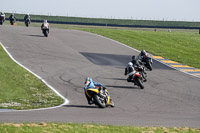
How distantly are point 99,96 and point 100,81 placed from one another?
299 inches

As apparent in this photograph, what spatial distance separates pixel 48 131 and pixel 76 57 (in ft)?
78.2

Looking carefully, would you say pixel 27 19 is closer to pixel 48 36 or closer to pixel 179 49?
pixel 48 36

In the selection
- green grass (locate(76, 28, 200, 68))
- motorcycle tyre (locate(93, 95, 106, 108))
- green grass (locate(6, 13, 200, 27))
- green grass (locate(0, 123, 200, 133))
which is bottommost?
green grass (locate(6, 13, 200, 27))

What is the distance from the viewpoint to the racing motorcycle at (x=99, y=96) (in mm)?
18241

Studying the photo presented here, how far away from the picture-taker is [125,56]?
37312mm

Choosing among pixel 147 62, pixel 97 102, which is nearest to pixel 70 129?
pixel 97 102

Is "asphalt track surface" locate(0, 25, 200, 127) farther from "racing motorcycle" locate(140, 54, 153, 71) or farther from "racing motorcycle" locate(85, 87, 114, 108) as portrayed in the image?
"racing motorcycle" locate(140, 54, 153, 71)

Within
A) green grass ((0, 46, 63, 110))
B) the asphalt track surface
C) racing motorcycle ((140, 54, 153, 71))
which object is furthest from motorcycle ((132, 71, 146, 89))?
racing motorcycle ((140, 54, 153, 71))

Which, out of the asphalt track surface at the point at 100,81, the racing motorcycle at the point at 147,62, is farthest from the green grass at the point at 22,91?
the racing motorcycle at the point at 147,62

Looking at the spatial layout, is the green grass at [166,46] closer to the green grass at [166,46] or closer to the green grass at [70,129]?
the green grass at [166,46]

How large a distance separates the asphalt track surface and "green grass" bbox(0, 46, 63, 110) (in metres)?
0.86

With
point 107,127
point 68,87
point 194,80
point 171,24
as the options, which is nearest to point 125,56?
point 194,80

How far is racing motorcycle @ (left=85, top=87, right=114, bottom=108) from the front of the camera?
1824cm

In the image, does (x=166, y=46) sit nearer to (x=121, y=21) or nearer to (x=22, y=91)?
(x=22, y=91)
